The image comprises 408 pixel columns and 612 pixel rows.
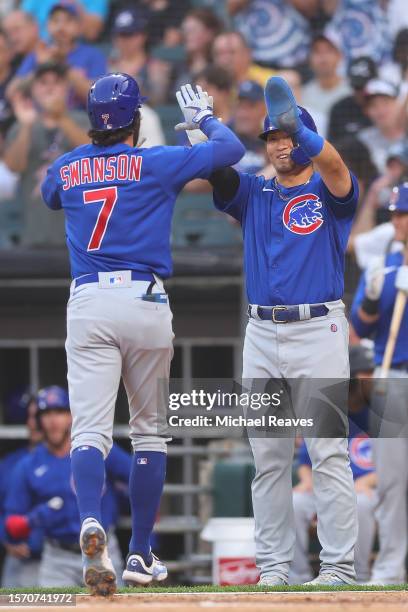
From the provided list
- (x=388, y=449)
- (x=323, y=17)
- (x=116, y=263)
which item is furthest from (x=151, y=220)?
(x=323, y=17)

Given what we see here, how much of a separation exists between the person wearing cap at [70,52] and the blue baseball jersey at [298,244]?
513 centimetres

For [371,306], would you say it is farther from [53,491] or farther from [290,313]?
[53,491]

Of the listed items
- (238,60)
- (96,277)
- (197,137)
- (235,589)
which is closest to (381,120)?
(238,60)

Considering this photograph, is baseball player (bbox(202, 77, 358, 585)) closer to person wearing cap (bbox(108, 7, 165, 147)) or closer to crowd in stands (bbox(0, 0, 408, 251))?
crowd in stands (bbox(0, 0, 408, 251))

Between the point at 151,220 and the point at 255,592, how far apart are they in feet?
5.14

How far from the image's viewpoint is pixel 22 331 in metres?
10.4

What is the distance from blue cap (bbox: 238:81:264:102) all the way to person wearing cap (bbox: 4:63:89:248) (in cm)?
123

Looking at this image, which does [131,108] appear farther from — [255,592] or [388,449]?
[388,449]

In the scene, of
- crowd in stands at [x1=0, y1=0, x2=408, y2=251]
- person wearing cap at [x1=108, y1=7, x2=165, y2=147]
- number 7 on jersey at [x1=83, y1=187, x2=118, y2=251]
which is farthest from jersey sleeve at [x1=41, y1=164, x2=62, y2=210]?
person wearing cap at [x1=108, y1=7, x2=165, y2=147]

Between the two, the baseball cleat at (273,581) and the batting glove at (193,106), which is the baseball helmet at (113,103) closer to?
the batting glove at (193,106)

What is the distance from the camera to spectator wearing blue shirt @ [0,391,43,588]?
8.96 m

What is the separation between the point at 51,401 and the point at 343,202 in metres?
3.76

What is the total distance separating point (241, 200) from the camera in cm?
591

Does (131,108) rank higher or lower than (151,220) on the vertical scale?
higher
